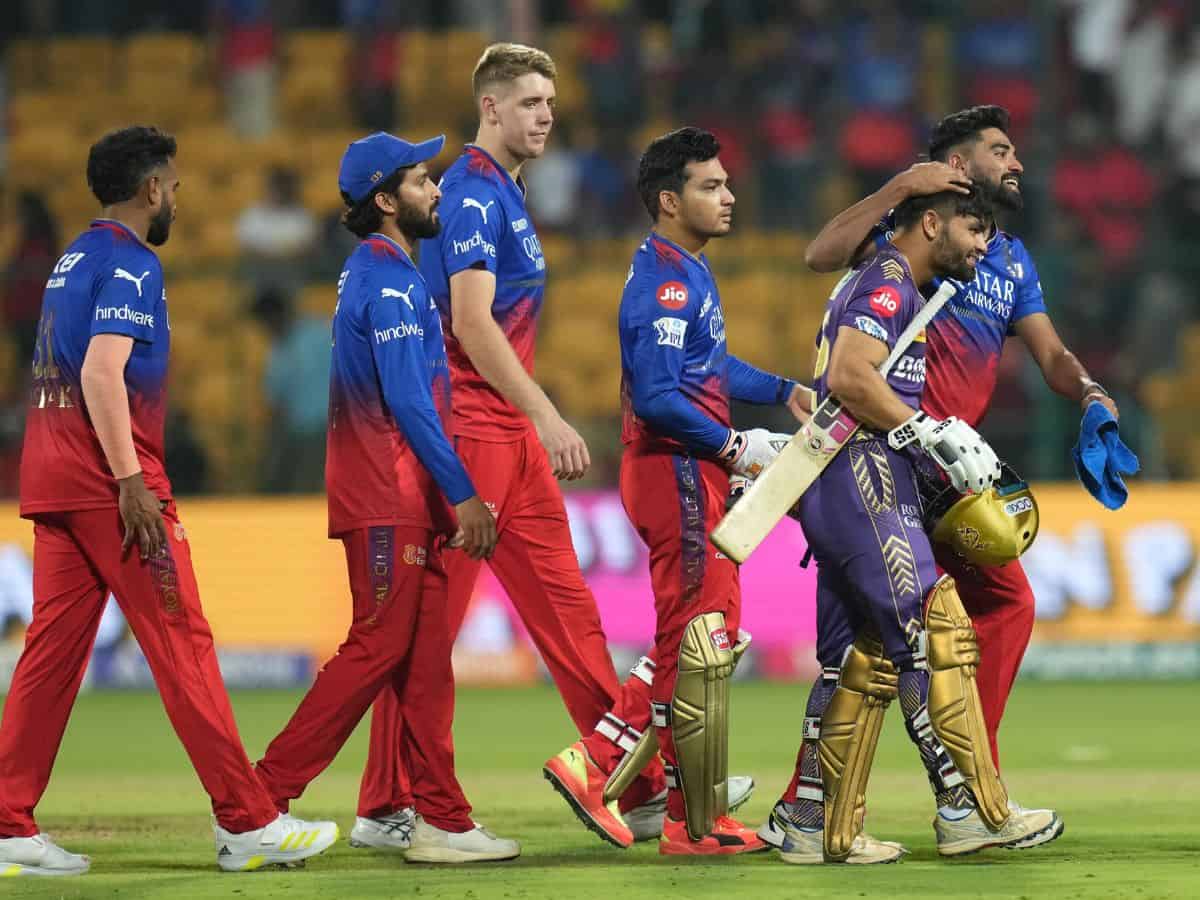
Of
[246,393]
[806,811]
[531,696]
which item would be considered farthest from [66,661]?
[246,393]

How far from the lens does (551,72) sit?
25.9 ft

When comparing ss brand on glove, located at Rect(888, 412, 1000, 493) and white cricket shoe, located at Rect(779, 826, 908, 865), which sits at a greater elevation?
ss brand on glove, located at Rect(888, 412, 1000, 493)

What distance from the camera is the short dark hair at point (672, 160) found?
748 centimetres

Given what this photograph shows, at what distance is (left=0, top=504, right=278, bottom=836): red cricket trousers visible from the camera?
674 centimetres

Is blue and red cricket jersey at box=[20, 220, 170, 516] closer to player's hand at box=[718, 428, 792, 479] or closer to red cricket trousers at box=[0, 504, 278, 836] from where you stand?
red cricket trousers at box=[0, 504, 278, 836]

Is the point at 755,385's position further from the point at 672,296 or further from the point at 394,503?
the point at 394,503

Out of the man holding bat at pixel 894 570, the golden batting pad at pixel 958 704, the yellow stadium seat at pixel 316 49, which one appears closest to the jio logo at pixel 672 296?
the man holding bat at pixel 894 570

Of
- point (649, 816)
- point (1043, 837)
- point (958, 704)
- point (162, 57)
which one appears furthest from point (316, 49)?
point (958, 704)

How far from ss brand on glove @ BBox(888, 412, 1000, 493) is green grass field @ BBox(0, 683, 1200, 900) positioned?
1.24m

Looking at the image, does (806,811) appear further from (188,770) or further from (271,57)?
(271,57)

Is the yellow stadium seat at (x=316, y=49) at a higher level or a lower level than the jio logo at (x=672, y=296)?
higher

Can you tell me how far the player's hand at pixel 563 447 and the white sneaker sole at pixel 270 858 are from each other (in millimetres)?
1452

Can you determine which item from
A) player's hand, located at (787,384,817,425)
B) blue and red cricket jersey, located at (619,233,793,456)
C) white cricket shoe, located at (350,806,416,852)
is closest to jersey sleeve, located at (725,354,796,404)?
player's hand, located at (787,384,817,425)

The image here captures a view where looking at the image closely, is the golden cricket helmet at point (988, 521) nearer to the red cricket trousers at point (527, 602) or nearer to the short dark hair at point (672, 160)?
the red cricket trousers at point (527, 602)
